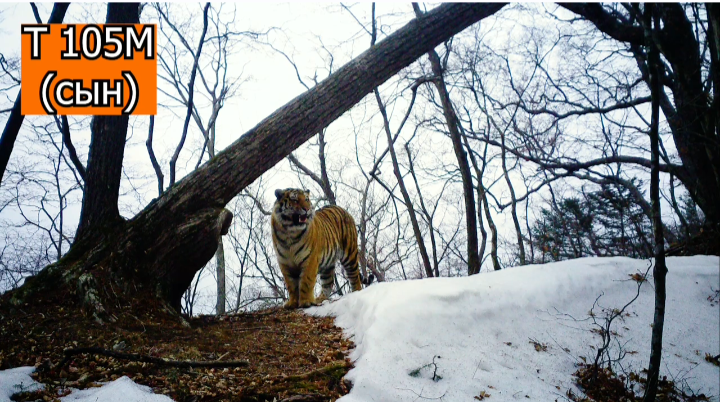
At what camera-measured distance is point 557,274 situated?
4344 millimetres

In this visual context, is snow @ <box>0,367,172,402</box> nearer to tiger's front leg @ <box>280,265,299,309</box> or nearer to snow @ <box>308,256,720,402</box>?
snow @ <box>308,256,720,402</box>

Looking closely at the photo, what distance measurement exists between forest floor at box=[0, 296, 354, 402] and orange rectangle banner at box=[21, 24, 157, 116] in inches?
116

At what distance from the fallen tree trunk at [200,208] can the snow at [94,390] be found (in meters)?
1.04

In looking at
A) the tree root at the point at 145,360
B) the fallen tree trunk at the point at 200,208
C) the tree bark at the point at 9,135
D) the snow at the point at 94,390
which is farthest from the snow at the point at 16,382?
the tree bark at the point at 9,135

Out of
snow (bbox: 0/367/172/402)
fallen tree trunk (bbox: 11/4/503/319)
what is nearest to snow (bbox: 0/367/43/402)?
snow (bbox: 0/367/172/402)

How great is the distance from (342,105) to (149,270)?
2.81 meters

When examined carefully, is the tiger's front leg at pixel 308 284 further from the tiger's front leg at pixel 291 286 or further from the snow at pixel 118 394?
the snow at pixel 118 394

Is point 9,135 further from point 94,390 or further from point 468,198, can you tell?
point 468,198

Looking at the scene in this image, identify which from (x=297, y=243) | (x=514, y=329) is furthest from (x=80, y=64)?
(x=514, y=329)

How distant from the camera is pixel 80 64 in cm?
576

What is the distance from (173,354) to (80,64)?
16.2 feet

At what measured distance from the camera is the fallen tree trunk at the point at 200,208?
358 centimetres

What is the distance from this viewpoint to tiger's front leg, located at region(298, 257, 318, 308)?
5695 mm

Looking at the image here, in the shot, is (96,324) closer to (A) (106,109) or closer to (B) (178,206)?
(B) (178,206)
